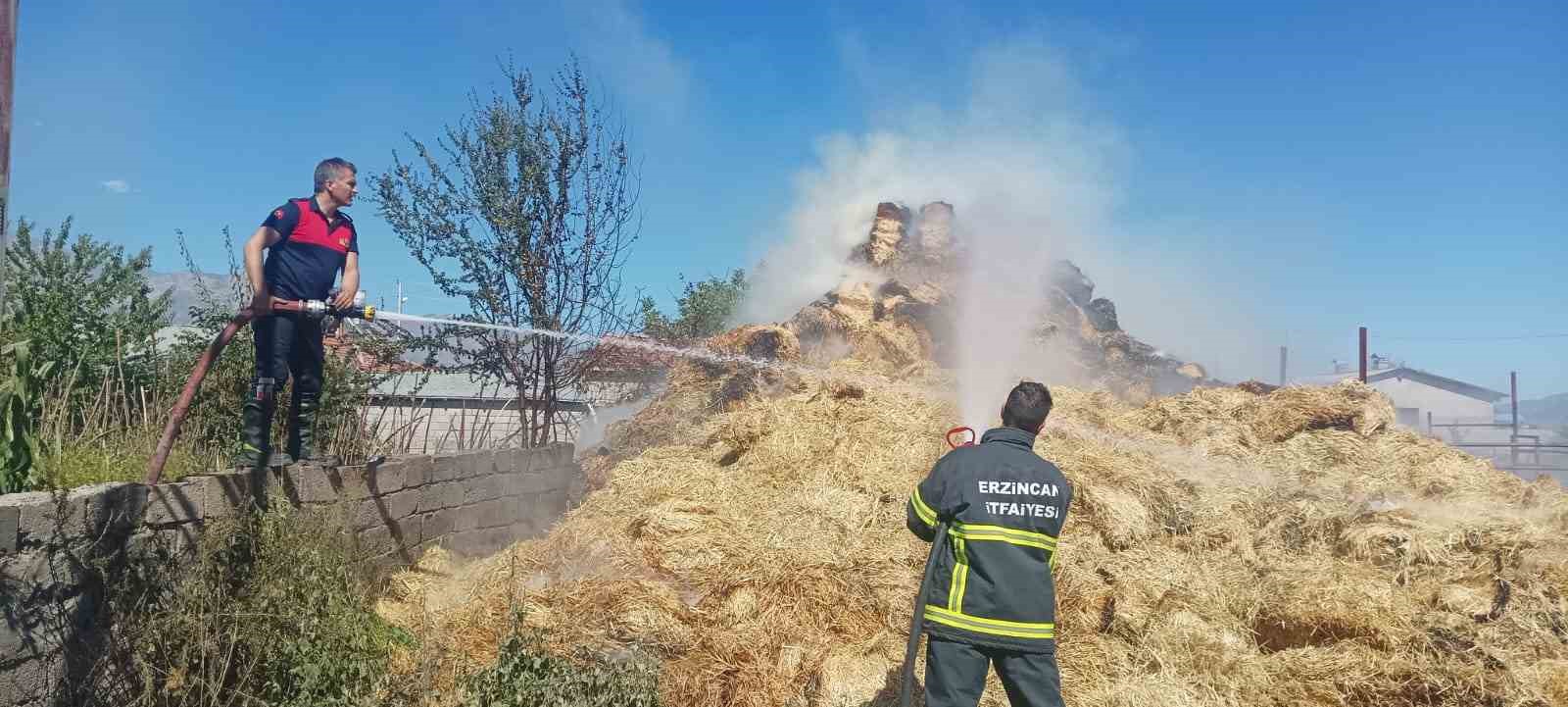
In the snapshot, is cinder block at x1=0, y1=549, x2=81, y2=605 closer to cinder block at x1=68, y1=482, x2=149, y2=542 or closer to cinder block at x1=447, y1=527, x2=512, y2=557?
cinder block at x1=68, y1=482, x2=149, y2=542

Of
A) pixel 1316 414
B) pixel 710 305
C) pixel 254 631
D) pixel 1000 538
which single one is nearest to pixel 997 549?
pixel 1000 538

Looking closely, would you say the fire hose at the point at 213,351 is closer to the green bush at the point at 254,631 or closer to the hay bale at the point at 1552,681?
the green bush at the point at 254,631

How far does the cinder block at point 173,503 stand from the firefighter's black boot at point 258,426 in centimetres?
56

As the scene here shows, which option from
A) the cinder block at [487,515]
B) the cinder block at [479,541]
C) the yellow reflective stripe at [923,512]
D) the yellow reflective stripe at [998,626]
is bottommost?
the cinder block at [479,541]

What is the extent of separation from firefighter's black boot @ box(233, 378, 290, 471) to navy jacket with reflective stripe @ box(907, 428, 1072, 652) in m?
3.72

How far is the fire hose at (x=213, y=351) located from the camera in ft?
14.9

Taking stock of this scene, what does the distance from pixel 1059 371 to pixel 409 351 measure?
7724 millimetres

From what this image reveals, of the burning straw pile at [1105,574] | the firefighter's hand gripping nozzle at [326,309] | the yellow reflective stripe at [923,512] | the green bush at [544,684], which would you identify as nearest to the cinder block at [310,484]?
the burning straw pile at [1105,574]

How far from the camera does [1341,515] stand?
21.5ft

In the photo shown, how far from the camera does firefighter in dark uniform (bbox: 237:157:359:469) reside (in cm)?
525

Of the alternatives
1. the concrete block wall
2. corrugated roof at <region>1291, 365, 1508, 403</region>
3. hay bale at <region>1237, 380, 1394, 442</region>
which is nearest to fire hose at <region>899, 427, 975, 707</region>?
the concrete block wall

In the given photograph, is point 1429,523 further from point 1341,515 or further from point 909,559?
point 909,559

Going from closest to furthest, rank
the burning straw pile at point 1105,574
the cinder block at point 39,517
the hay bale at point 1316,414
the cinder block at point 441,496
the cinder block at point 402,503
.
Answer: the cinder block at point 39,517 → the burning straw pile at point 1105,574 → the cinder block at point 402,503 → the cinder block at point 441,496 → the hay bale at point 1316,414


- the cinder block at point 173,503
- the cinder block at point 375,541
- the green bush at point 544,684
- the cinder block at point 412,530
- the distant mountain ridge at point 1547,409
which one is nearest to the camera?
the green bush at point 544,684
